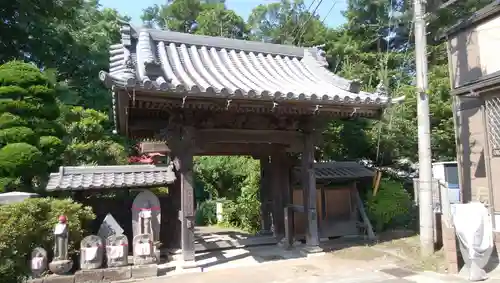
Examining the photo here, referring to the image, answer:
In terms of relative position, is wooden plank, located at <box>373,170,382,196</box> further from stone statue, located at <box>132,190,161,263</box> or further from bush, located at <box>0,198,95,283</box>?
bush, located at <box>0,198,95,283</box>

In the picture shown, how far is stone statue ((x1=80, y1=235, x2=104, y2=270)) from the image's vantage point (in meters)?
6.68

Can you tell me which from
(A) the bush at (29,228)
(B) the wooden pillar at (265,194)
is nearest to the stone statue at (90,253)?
(A) the bush at (29,228)

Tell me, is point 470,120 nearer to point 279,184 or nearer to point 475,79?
point 475,79

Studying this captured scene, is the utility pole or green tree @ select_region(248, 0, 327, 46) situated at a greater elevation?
green tree @ select_region(248, 0, 327, 46)

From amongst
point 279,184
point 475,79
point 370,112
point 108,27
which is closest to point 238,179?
point 279,184

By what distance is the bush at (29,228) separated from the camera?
16.9 ft

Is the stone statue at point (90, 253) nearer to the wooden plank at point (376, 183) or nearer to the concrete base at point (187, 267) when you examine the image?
the concrete base at point (187, 267)

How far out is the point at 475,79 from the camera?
8656 mm

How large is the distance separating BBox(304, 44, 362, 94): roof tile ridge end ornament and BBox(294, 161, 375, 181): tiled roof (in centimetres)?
261

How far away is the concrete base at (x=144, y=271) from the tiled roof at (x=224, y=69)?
11.2ft

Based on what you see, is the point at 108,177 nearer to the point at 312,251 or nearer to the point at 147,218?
the point at 147,218

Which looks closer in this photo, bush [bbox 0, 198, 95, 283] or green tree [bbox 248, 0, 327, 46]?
bush [bbox 0, 198, 95, 283]

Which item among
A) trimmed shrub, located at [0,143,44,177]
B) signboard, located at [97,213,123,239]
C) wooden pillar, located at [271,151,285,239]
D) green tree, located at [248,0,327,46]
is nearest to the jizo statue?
signboard, located at [97,213,123,239]

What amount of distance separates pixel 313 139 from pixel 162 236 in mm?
4362
